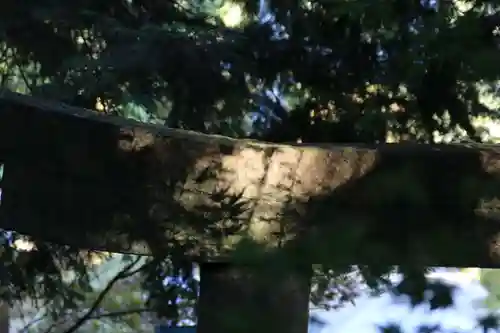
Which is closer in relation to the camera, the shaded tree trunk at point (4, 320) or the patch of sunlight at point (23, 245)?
the patch of sunlight at point (23, 245)

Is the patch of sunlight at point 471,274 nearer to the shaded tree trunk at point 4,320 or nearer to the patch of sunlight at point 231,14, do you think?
the patch of sunlight at point 231,14

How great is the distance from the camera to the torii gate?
128 cm

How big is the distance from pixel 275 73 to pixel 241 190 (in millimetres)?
858

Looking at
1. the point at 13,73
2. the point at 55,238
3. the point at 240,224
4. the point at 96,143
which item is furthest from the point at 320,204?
the point at 13,73

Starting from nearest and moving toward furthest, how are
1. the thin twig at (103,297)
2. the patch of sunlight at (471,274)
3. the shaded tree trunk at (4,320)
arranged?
the patch of sunlight at (471,274)
the thin twig at (103,297)
the shaded tree trunk at (4,320)

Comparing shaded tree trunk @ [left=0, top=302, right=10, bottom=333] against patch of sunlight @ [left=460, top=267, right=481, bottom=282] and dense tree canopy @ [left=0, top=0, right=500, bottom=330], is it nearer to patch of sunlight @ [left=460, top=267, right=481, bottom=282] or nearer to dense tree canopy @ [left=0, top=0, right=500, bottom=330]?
dense tree canopy @ [left=0, top=0, right=500, bottom=330]

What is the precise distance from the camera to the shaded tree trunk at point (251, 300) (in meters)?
1.09

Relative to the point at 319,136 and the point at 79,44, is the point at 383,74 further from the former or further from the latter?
the point at 79,44

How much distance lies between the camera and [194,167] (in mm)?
1322

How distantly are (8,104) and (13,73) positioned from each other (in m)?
1.60

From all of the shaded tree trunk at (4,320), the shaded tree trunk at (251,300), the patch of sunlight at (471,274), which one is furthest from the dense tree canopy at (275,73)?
the shaded tree trunk at (4,320)

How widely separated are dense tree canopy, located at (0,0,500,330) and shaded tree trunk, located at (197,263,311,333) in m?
0.58

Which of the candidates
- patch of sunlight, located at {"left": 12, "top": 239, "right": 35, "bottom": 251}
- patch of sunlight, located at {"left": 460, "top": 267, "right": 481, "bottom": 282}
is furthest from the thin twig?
patch of sunlight, located at {"left": 460, "top": 267, "right": 481, "bottom": 282}

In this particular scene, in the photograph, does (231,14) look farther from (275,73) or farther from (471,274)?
(471,274)
